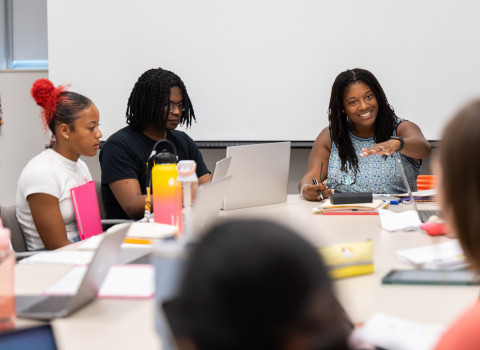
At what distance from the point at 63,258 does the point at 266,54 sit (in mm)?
2397

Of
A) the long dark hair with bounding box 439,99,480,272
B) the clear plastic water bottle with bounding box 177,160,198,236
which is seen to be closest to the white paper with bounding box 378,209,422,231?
the clear plastic water bottle with bounding box 177,160,198,236

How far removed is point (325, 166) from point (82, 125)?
1.33 m

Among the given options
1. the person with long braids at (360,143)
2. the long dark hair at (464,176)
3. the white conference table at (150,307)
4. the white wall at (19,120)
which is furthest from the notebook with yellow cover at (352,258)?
the white wall at (19,120)

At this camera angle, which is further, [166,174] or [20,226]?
[20,226]

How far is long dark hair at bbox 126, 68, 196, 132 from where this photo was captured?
104 inches

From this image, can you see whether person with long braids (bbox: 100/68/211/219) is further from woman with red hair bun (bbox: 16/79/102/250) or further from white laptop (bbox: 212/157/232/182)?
white laptop (bbox: 212/157/232/182)

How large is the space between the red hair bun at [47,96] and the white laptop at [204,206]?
911 millimetres

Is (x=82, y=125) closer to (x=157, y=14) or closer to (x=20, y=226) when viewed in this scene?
(x=20, y=226)

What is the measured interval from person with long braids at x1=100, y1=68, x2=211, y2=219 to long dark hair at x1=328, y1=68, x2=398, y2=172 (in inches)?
28.2

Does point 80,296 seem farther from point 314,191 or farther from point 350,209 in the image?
point 314,191

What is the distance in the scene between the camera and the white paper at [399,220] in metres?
1.95

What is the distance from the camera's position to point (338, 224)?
6.86ft

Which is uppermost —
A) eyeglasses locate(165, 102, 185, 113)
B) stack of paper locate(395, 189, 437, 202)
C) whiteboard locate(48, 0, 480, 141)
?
whiteboard locate(48, 0, 480, 141)

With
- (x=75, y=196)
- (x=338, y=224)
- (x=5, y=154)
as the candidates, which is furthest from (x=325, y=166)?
(x=5, y=154)
